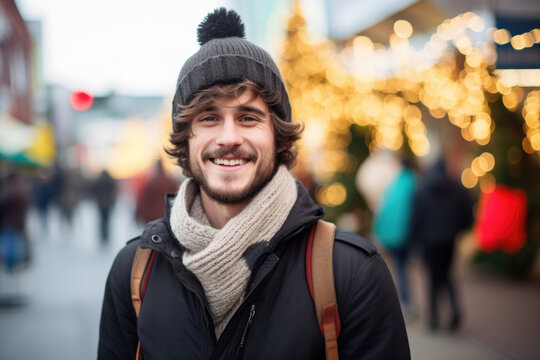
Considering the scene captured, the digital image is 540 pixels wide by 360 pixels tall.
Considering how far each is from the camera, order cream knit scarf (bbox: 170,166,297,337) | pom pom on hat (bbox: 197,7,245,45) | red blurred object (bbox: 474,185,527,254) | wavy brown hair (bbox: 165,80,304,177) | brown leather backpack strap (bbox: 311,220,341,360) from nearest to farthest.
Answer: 1. brown leather backpack strap (bbox: 311,220,341,360)
2. cream knit scarf (bbox: 170,166,297,337)
3. wavy brown hair (bbox: 165,80,304,177)
4. pom pom on hat (bbox: 197,7,245,45)
5. red blurred object (bbox: 474,185,527,254)

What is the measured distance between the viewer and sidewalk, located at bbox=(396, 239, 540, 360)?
479 centimetres

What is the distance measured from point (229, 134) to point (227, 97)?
146 mm

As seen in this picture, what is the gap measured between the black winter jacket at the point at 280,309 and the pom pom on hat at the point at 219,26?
0.78 meters

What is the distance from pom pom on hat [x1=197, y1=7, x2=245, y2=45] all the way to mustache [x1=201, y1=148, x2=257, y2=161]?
1.68 feet

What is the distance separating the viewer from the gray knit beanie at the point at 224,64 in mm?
1868

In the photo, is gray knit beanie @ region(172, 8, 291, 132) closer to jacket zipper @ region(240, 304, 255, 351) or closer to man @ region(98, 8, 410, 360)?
man @ region(98, 8, 410, 360)

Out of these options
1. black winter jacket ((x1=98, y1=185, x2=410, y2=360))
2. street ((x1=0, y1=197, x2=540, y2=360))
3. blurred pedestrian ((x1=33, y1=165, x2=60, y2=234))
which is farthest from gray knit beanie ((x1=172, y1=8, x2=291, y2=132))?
blurred pedestrian ((x1=33, y1=165, x2=60, y2=234))

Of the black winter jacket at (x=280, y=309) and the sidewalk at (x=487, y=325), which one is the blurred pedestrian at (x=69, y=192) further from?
the black winter jacket at (x=280, y=309)

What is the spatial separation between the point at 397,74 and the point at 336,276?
26.7 ft

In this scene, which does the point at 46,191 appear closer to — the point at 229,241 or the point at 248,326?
the point at 229,241

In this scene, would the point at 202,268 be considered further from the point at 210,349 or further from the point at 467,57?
the point at 467,57

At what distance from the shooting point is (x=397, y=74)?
9.19 m

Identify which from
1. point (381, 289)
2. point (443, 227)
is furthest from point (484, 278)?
point (381, 289)

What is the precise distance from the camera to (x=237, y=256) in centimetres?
179
